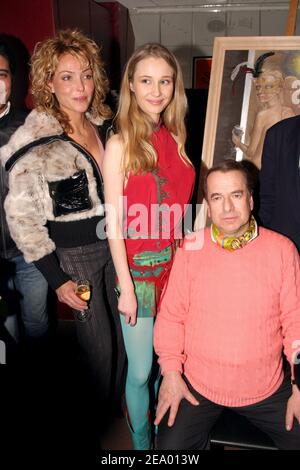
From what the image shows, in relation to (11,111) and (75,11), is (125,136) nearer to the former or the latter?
(11,111)

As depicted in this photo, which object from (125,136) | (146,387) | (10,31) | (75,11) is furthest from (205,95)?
(146,387)

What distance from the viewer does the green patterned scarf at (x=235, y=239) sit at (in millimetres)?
1557

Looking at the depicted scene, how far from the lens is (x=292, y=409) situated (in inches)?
A: 59.6

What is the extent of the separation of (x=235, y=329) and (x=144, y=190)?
0.64 metres

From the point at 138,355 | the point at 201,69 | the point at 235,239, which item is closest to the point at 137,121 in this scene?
the point at 235,239

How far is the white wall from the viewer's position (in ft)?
13.0

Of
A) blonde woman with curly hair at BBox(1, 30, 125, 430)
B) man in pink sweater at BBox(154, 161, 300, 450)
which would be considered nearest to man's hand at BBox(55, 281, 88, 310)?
blonde woman with curly hair at BBox(1, 30, 125, 430)

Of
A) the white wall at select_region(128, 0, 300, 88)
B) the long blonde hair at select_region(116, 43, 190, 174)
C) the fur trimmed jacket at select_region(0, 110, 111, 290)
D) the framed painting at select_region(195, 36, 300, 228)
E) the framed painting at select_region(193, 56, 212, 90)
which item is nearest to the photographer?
the long blonde hair at select_region(116, 43, 190, 174)

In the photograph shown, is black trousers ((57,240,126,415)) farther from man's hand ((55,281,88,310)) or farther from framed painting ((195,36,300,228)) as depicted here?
framed painting ((195,36,300,228))

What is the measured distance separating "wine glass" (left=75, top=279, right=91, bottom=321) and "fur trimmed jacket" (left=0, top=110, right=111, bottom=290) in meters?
0.19

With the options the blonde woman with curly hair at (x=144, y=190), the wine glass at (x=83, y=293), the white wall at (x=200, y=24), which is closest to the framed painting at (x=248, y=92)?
the blonde woman with curly hair at (x=144, y=190)

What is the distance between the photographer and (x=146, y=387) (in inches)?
69.1
